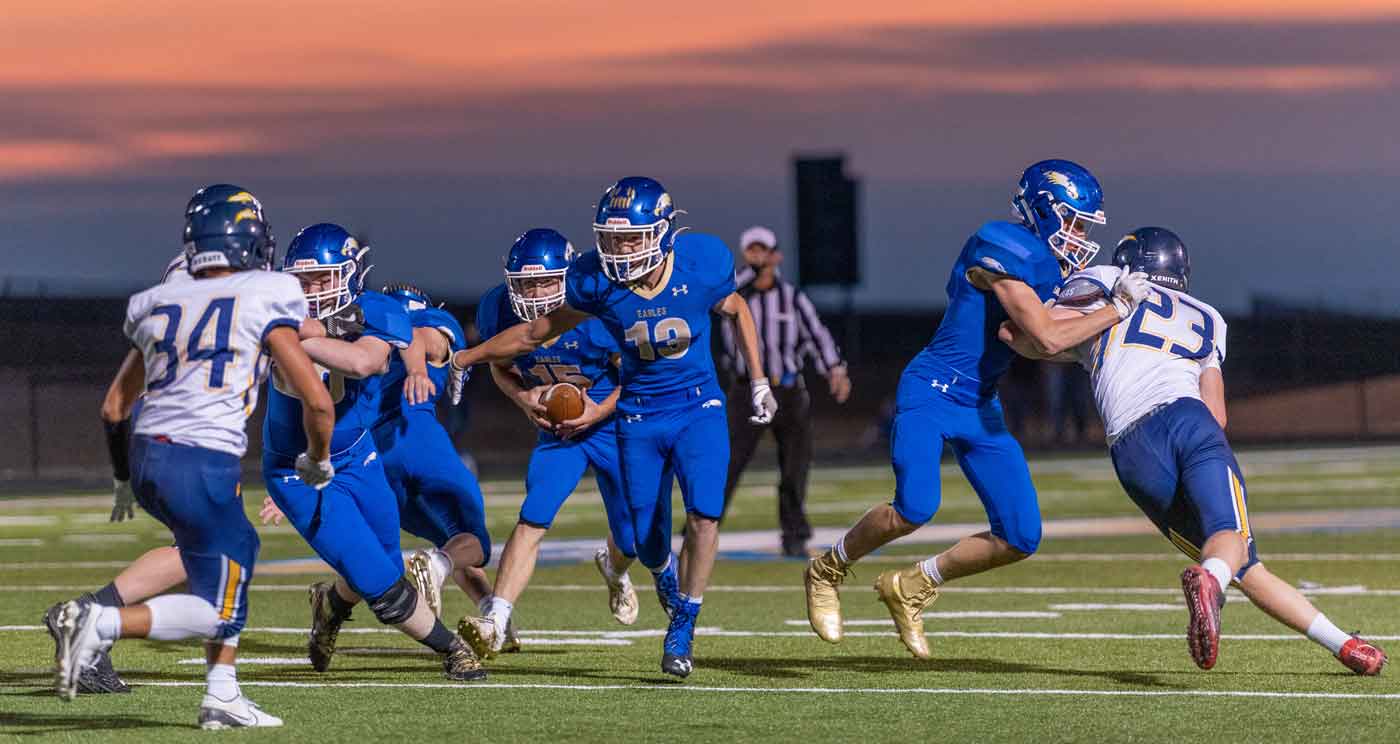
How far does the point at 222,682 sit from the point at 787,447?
23.1ft

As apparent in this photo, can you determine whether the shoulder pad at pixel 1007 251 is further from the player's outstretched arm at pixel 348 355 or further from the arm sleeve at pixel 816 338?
the arm sleeve at pixel 816 338

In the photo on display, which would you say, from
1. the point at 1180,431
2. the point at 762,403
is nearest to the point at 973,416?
the point at 762,403

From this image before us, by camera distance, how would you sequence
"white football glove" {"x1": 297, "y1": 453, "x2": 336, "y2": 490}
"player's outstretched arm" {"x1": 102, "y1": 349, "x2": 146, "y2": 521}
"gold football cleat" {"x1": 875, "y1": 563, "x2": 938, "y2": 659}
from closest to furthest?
"white football glove" {"x1": 297, "y1": 453, "x2": 336, "y2": 490}
"player's outstretched arm" {"x1": 102, "y1": 349, "x2": 146, "y2": 521}
"gold football cleat" {"x1": 875, "y1": 563, "x2": 938, "y2": 659}

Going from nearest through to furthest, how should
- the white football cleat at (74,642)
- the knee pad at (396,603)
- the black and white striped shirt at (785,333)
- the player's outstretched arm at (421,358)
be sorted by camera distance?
the white football cleat at (74,642)
the knee pad at (396,603)
the player's outstretched arm at (421,358)
the black and white striped shirt at (785,333)

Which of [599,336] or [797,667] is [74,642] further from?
[599,336]

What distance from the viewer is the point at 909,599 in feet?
26.2

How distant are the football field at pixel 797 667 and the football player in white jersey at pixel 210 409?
361mm

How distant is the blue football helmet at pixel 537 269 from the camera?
8.42 m

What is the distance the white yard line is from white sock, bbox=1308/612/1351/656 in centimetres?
28

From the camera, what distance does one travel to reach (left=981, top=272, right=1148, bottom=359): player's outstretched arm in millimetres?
7168

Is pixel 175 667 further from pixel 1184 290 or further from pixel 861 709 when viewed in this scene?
pixel 1184 290

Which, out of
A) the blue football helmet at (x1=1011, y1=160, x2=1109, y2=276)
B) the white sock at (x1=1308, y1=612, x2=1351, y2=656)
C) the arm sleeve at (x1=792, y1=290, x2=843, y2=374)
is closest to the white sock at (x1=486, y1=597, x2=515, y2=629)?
the blue football helmet at (x1=1011, y1=160, x2=1109, y2=276)

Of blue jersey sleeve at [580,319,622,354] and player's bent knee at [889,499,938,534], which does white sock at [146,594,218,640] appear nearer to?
player's bent knee at [889,499,938,534]

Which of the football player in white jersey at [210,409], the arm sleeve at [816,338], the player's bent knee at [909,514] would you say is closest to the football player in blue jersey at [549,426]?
the player's bent knee at [909,514]
